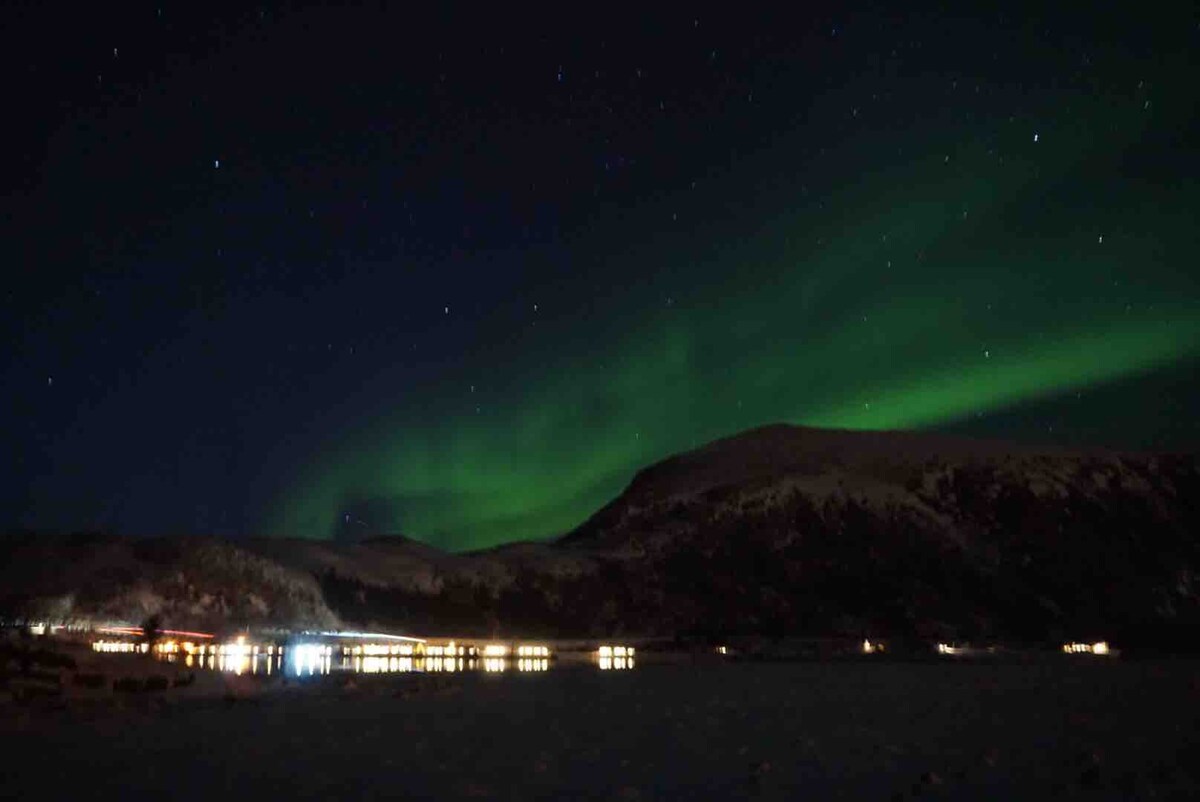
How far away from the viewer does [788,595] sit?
586 ft

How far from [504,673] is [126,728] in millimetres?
37392

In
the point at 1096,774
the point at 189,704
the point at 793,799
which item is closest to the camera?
the point at 793,799

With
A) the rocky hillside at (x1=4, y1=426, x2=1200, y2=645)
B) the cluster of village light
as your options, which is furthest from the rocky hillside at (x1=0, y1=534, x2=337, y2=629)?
the cluster of village light

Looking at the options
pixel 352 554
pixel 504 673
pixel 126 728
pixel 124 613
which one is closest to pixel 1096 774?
pixel 126 728

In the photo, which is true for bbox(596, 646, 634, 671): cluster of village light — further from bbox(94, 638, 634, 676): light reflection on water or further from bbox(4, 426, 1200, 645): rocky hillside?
bbox(4, 426, 1200, 645): rocky hillside

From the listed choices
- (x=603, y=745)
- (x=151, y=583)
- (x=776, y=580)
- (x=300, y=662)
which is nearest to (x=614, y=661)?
(x=300, y=662)

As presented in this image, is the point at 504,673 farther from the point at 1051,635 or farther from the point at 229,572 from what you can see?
the point at 1051,635

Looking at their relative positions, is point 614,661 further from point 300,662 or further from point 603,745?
point 603,745

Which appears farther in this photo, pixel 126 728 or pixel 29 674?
pixel 29 674

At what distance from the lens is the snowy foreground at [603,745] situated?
66.1 ft

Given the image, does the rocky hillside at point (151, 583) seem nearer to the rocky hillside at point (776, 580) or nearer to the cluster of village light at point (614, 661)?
the rocky hillside at point (776, 580)

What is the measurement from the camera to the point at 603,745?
1074 inches

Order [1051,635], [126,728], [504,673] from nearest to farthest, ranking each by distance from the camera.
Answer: [126,728], [504,673], [1051,635]

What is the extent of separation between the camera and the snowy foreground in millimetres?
20141
